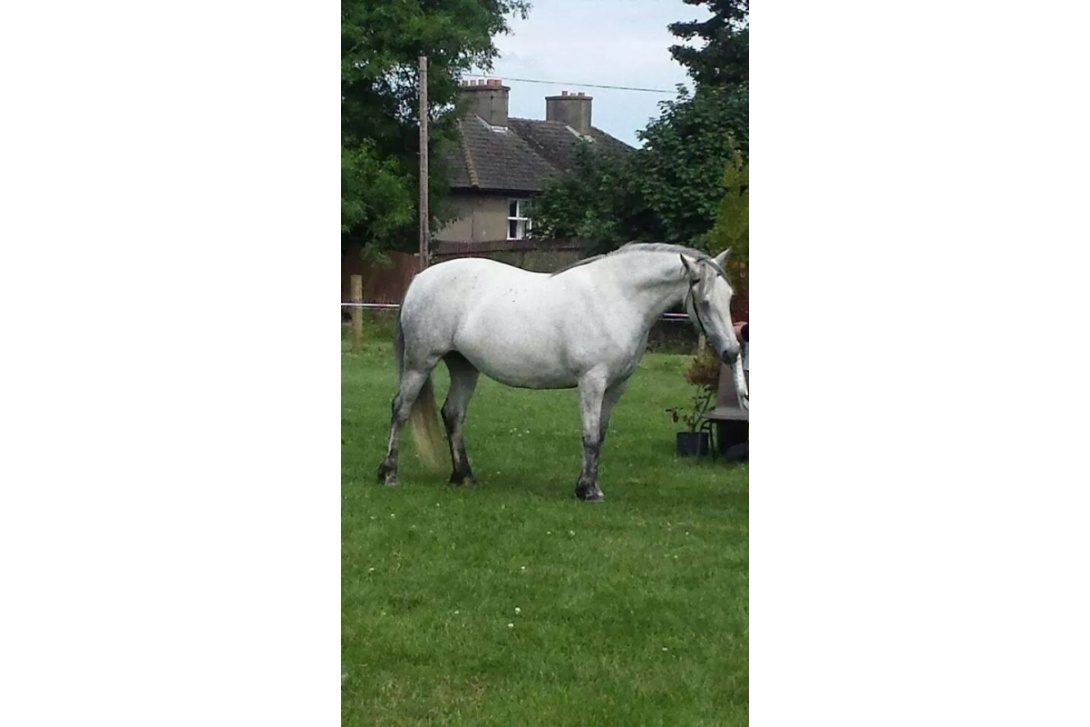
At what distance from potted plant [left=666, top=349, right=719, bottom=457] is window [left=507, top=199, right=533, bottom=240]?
1.98 feet

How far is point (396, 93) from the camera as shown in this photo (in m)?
4.22

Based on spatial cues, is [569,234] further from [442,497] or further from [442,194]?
[442,497]

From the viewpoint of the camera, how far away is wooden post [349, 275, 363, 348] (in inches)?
165

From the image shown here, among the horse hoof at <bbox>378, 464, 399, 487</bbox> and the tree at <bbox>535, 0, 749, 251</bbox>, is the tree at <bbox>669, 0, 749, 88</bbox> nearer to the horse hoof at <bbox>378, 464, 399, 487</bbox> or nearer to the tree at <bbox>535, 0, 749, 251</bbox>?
the tree at <bbox>535, 0, 749, 251</bbox>

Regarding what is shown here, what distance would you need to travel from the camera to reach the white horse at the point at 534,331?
4312mm

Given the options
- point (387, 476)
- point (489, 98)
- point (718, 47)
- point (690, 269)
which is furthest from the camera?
point (387, 476)

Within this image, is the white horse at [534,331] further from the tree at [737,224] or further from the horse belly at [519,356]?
the tree at [737,224]

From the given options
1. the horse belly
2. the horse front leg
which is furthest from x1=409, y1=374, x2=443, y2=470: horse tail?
the horse front leg

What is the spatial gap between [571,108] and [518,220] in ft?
1.16

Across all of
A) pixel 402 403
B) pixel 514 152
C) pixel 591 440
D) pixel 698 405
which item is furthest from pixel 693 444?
pixel 514 152

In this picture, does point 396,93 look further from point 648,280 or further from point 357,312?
point 648,280

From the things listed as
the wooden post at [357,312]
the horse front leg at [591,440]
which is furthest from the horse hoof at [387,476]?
the horse front leg at [591,440]
